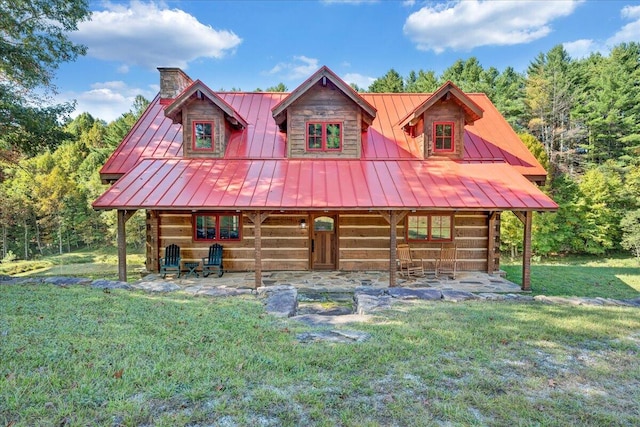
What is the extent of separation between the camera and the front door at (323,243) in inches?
492

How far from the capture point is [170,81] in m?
15.4

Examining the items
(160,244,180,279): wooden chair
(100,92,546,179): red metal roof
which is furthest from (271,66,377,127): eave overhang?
(160,244,180,279): wooden chair

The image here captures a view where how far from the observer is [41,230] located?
35188 millimetres

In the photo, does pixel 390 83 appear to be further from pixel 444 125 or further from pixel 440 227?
pixel 440 227

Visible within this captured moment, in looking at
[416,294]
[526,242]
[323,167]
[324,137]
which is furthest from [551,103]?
[416,294]

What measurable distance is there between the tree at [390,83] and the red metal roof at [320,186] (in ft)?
86.1

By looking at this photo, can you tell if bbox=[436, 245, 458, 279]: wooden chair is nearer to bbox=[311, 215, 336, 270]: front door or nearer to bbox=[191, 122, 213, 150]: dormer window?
bbox=[311, 215, 336, 270]: front door

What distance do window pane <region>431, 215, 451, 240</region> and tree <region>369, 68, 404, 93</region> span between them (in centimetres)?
2656

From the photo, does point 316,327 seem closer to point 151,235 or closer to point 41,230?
point 151,235

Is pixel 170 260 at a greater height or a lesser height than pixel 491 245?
lesser

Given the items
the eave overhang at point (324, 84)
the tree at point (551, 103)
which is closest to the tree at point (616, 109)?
the tree at point (551, 103)

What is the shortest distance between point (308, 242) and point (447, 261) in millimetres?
5004

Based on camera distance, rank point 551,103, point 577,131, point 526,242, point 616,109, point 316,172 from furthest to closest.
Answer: point 551,103
point 577,131
point 616,109
point 316,172
point 526,242

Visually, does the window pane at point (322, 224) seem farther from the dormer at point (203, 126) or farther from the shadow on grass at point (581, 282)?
the shadow on grass at point (581, 282)
